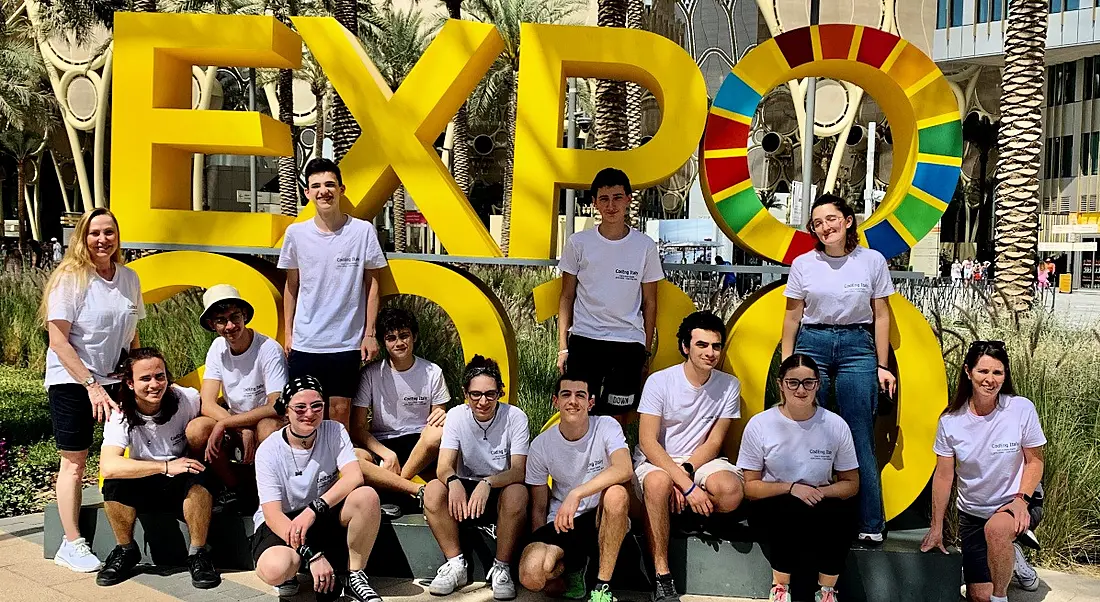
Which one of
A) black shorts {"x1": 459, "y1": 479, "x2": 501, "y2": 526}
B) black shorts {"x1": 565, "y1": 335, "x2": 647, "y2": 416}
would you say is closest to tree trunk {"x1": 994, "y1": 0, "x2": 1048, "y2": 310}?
black shorts {"x1": 565, "y1": 335, "x2": 647, "y2": 416}

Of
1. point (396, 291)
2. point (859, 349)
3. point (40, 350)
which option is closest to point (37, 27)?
point (40, 350)

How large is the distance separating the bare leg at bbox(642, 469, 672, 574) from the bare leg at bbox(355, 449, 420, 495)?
1.29 m

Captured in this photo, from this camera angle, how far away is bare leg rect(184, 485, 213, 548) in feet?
15.8

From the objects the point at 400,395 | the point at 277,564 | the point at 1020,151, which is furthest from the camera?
the point at 1020,151

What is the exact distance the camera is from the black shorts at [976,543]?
4.57m

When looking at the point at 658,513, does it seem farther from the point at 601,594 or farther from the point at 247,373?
the point at 247,373

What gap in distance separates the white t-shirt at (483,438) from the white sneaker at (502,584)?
18.9 inches

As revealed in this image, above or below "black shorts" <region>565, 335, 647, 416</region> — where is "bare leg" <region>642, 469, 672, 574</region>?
below

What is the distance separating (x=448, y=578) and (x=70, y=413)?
2205 mm

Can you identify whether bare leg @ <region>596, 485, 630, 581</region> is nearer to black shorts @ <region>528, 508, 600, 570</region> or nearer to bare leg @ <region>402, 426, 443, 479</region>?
black shorts @ <region>528, 508, 600, 570</region>

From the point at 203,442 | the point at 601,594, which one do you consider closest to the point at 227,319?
the point at 203,442

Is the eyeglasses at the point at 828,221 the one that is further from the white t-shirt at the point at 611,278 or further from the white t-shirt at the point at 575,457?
the white t-shirt at the point at 575,457

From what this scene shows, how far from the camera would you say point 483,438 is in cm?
486

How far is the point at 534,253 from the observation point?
5.90 m
